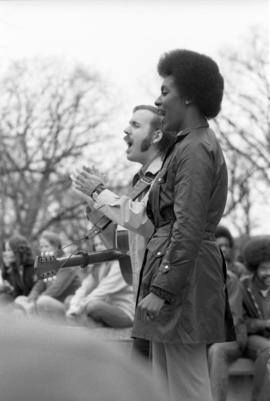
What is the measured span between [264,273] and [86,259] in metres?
2.45

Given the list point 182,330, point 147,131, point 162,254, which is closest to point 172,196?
point 162,254

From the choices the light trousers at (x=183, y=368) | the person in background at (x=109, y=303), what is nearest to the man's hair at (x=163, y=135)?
the light trousers at (x=183, y=368)

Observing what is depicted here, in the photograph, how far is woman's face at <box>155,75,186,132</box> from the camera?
14.0 feet

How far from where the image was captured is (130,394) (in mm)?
1305

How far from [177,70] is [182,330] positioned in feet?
4.00

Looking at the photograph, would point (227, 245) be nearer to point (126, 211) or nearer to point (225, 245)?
point (225, 245)

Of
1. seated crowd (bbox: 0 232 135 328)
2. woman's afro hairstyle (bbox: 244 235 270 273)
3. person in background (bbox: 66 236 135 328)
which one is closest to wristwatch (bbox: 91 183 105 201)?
seated crowd (bbox: 0 232 135 328)

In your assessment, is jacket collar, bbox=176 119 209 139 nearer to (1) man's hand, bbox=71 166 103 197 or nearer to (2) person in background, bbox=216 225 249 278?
(1) man's hand, bbox=71 166 103 197

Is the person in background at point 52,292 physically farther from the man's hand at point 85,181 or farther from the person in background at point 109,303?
the man's hand at point 85,181

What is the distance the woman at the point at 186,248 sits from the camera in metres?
3.89

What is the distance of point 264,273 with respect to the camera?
7.27 m

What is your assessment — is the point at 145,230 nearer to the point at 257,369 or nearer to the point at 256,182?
the point at 257,369

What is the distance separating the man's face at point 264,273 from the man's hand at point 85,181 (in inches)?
121

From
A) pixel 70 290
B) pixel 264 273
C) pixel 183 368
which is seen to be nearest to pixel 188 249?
pixel 183 368
